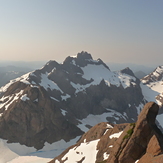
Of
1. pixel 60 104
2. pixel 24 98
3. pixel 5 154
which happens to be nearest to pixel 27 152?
pixel 5 154

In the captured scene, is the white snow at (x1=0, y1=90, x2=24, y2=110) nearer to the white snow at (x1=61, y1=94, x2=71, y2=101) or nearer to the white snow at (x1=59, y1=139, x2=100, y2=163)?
the white snow at (x1=61, y1=94, x2=71, y2=101)

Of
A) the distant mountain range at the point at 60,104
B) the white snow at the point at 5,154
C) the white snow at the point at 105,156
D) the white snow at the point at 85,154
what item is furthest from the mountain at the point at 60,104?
the white snow at the point at 105,156

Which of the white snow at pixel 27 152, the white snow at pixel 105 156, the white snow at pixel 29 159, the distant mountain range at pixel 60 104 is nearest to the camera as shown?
the white snow at pixel 105 156

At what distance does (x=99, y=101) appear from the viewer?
172 metres

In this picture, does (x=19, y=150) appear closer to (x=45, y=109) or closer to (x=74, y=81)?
(x=45, y=109)

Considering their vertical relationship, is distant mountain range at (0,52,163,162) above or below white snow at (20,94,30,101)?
below

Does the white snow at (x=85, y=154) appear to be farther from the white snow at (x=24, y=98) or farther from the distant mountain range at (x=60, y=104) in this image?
the white snow at (x=24, y=98)

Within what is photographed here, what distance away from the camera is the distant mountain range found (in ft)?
320

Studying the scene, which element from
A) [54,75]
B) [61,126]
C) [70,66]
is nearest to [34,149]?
[61,126]

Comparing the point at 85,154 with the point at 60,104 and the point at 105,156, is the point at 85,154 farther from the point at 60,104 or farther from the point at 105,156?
the point at 60,104

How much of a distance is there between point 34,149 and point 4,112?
3129 centimetres

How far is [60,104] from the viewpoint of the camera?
13312 centimetres

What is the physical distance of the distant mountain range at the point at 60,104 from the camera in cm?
9750

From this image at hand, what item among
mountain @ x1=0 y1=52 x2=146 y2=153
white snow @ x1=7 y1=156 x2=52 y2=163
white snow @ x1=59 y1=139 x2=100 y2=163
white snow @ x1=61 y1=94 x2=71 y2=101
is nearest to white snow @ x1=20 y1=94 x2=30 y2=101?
mountain @ x1=0 y1=52 x2=146 y2=153
